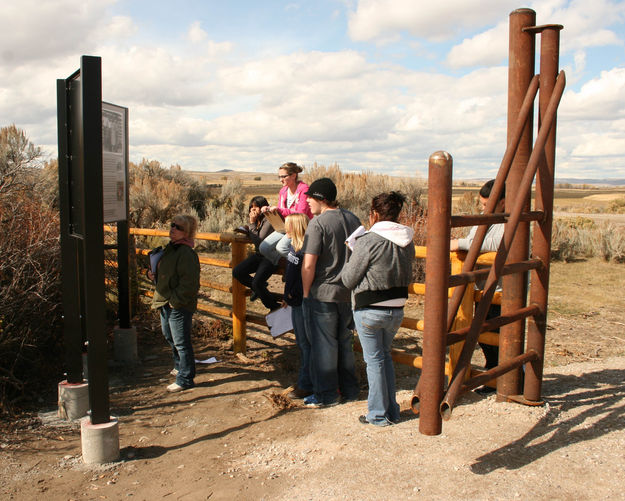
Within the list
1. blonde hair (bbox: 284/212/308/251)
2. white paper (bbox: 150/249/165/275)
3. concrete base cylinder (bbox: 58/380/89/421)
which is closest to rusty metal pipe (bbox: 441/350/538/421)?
blonde hair (bbox: 284/212/308/251)

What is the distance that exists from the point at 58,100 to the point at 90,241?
1.38 metres

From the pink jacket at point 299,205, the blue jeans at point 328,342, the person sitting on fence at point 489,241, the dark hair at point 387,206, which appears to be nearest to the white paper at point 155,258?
the pink jacket at point 299,205

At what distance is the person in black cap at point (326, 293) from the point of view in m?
4.60

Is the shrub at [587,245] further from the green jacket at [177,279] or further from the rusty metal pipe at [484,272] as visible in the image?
the green jacket at [177,279]

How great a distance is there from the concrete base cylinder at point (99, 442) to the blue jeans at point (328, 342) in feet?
5.56

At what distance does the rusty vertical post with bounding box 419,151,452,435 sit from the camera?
3.19 m

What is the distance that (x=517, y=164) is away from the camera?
421cm

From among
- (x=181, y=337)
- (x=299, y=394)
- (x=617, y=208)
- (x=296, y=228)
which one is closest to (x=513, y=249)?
(x=296, y=228)

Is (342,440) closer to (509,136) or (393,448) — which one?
(393,448)

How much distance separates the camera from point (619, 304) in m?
9.52

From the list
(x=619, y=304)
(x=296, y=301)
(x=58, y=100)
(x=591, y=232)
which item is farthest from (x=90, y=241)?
(x=591, y=232)

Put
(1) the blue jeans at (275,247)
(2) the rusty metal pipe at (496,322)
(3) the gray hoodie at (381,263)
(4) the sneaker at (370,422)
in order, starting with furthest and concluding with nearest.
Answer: (1) the blue jeans at (275,247), (4) the sneaker at (370,422), (3) the gray hoodie at (381,263), (2) the rusty metal pipe at (496,322)

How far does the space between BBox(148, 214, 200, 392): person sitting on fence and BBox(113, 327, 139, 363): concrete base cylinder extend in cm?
101

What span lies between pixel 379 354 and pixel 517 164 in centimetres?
173
